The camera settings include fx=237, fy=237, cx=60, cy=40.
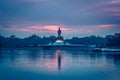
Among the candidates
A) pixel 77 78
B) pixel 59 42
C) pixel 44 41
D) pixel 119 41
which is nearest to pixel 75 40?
pixel 44 41

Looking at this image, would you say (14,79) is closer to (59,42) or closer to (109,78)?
(109,78)

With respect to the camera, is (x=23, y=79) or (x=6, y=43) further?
(x=6, y=43)

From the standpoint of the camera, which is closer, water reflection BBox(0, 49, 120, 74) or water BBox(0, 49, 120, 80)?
water BBox(0, 49, 120, 80)

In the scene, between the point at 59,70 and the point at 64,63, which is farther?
the point at 64,63

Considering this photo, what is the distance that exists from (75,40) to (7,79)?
472 feet

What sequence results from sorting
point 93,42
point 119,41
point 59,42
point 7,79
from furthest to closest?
point 93,42
point 59,42
point 119,41
point 7,79

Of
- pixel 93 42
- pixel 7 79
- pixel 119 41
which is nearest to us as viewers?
pixel 7 79

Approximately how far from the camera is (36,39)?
165375 mm

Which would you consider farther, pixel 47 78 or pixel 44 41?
pixel 44 41

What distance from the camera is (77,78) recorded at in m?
18.7

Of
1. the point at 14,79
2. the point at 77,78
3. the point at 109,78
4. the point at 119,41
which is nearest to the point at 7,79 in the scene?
the point at 14,79

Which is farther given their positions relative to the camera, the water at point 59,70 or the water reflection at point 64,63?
the water reflection at point 64,63

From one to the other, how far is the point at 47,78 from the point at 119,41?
7625cm

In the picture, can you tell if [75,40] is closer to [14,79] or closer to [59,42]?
[59,42]
